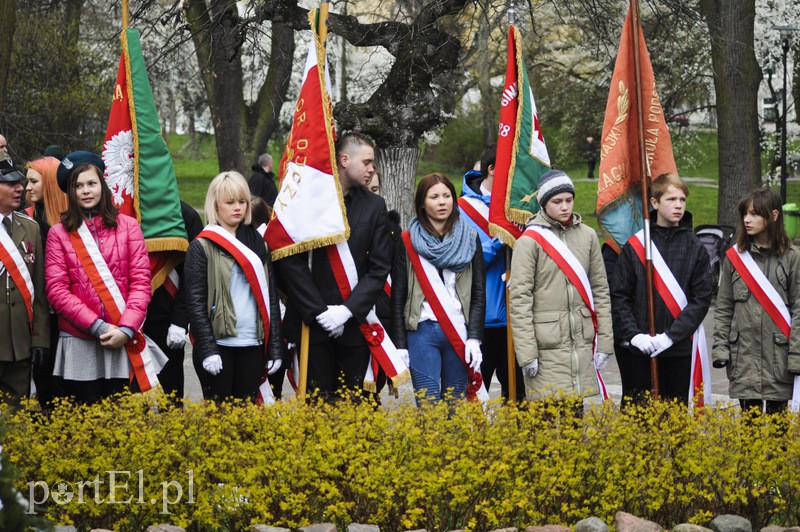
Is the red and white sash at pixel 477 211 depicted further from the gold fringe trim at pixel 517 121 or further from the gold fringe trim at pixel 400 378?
the gold fringe trim at pixel 400 378

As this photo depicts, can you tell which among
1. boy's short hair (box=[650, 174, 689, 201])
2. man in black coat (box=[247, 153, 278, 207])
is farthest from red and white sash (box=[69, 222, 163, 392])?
man in black coat (box=[247, 153, 278, 207])

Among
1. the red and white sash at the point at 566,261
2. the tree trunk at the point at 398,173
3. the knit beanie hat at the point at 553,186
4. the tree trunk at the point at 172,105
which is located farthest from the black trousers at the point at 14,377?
the tree trunk at the point at 172,105

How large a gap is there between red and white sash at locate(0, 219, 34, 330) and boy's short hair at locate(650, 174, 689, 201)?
361cm

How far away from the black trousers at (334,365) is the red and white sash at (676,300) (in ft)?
5.64

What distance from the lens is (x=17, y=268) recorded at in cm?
639

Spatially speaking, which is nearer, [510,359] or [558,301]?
[558,301]

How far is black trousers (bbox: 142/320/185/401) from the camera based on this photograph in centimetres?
698

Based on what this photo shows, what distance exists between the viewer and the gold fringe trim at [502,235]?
7.07m

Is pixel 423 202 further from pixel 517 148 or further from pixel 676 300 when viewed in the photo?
pixel 676 300

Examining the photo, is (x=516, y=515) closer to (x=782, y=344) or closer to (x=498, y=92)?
(x=782, y=344)

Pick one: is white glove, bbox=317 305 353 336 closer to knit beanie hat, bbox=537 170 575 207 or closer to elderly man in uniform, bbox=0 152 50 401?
knit beanie hat, bbox=537 170 575 207

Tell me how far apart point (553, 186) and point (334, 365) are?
1.60m

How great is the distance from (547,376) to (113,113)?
10.3 feet

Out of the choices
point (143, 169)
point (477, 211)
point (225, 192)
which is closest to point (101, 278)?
point (225, 192)
